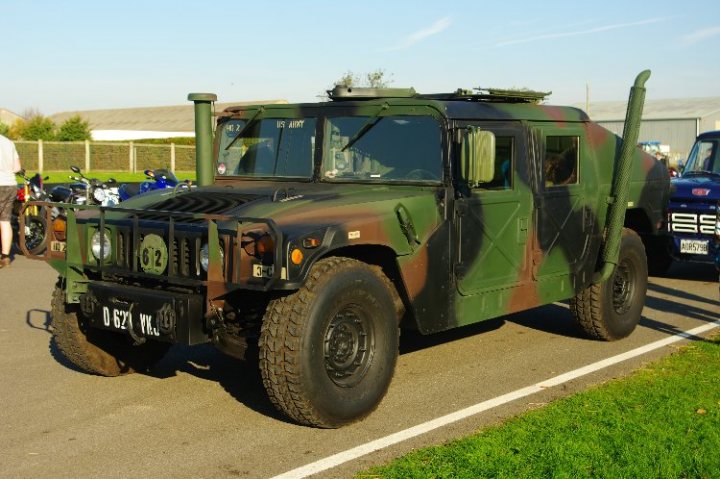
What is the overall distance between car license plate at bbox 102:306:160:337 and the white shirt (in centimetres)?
745

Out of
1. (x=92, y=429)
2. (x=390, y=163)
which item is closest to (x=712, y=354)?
(x=390, y=163)

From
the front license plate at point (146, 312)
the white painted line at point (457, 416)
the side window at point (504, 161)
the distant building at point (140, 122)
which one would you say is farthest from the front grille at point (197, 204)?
the distant building at point (140, 122)

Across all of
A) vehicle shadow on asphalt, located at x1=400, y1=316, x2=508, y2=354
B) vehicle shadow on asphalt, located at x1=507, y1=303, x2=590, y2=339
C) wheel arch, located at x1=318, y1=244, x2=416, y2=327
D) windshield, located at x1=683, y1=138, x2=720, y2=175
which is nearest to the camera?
wheel arch, located at x1=318, y1=244, x2=416, y2=327

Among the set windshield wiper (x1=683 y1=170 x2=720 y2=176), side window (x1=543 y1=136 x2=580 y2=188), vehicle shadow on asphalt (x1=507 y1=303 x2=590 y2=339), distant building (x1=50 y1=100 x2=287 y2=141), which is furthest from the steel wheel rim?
distant building (x1=50 y1=100 x2=287 y2=141)

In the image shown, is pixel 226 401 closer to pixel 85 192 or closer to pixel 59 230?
pixel 59 230

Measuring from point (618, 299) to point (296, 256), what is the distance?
4206 millimetres

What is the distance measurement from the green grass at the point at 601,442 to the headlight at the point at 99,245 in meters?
2.41

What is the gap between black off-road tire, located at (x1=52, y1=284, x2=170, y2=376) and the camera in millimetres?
6742

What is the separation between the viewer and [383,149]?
22.7 ft

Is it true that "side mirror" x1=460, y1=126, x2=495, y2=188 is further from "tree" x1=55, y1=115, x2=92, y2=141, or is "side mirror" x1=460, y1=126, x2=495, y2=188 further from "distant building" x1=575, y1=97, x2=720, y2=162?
Answer: "tree" x1=55, y1=115, x2=92, y2=141

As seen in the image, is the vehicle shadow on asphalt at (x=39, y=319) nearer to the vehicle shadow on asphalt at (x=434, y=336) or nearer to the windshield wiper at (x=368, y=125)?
the vehicle shadow on asphalt at (x=434, y=336)

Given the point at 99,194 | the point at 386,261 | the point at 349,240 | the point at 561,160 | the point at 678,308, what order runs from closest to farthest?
the point at 349,240
the point at 386,261
the point at 561,160
the point at 678,308
the point at 99,194

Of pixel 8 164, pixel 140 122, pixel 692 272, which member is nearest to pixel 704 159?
pixel 692 272

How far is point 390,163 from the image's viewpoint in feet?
22.5
